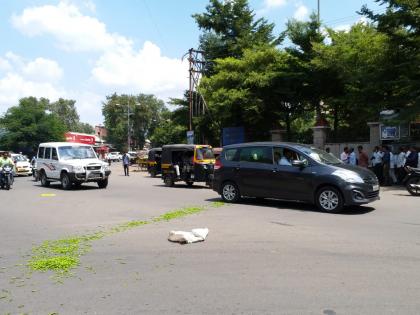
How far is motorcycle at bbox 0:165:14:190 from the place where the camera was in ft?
67.7

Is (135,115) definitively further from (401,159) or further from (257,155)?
(257,155)

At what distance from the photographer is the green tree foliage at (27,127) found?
5862cm

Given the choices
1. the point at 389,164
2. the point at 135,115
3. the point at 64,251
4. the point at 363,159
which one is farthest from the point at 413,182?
the point at 135,115

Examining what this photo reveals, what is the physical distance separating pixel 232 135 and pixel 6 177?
14080 millimetres

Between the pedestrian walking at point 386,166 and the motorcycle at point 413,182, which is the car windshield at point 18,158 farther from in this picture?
the motorcycle at point 413,182

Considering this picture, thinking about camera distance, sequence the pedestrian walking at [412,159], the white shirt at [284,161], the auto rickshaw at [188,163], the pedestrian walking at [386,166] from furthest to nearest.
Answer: the auto rickshaw at [188,163] → the pedestrian walking at [386,166] → the pedestrian walking at [412,159] → the white shirt at [284,161]

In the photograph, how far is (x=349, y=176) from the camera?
36.7 feet

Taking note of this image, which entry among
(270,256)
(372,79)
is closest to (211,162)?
(372,79)

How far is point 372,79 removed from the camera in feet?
64.8

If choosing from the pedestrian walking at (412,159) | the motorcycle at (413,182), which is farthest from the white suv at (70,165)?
the pedestrian walking at (412,159)

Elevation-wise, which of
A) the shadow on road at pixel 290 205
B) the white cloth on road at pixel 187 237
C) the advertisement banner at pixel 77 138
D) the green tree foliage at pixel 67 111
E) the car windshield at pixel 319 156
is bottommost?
the white cloth on road at pixel 187 237

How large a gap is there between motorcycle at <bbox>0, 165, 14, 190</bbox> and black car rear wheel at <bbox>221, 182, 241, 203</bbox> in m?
11.5

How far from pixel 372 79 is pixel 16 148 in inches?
2010

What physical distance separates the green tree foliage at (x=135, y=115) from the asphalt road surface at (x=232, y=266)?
75390 mm
